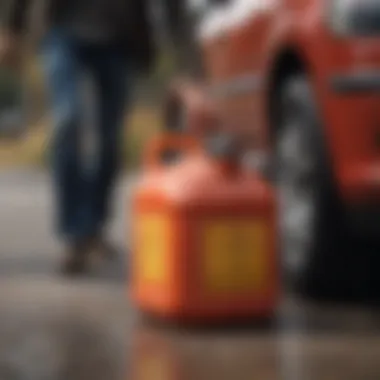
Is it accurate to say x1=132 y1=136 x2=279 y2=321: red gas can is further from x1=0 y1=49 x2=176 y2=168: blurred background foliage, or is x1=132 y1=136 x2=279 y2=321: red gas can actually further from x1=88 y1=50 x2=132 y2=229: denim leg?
x1=0 y1=49 x2=176 y2=168: blurred background foliage

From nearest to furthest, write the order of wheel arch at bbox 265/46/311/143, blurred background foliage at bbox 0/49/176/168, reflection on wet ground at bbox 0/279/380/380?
1. reflection on wet ground at bbox 0/279/380/380
2. wheel arch at bbox 265/46/311/143
3. blurred background foliage at bbox 0/49/176/168

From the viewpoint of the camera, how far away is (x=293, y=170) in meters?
6.64

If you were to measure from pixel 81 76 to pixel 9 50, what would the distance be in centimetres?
31

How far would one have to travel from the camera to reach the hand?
23.5 ft

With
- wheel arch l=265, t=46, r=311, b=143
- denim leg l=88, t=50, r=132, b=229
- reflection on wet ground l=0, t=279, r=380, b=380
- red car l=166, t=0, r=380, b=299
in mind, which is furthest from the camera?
denim leg l=88, t=50, r=132, b=229

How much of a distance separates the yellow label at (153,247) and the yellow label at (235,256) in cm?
15

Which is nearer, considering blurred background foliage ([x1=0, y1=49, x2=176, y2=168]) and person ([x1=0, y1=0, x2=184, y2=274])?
person ([x1=0, y1=0, x2=184, y2=274])

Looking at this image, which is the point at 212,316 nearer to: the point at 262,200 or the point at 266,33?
the point at 262,200

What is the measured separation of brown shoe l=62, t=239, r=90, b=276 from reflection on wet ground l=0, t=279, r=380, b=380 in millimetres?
567

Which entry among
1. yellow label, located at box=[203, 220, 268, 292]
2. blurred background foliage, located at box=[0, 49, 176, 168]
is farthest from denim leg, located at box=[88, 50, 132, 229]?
blurred background foliage, located at box=[0, 49, 176, 168]

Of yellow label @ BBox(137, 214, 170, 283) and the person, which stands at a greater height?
the person

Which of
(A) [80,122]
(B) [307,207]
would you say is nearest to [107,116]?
(A) [80,122]

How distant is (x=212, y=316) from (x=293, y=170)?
93 centimetres

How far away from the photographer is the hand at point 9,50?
7.17m
